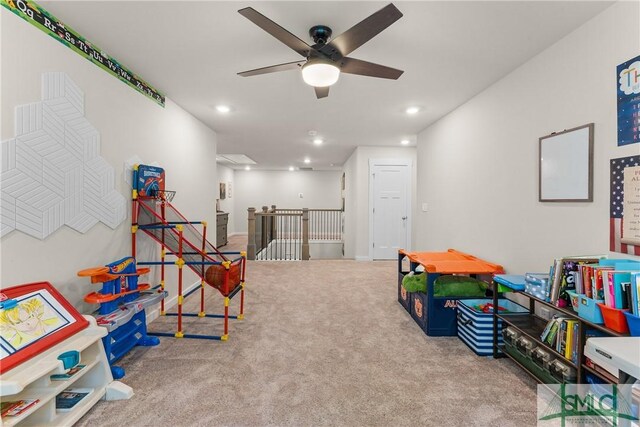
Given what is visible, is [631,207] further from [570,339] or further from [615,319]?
[570,339]

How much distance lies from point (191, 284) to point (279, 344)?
6.80 feet

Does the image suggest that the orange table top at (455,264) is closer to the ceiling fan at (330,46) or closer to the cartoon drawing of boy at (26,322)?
the ceiling fan at (330,46)

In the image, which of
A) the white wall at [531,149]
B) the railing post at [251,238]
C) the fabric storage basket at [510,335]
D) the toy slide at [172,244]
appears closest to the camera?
the white wall at [531,149]

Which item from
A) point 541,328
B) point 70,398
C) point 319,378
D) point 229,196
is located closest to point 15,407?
point 70,398

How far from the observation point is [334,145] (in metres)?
6.11

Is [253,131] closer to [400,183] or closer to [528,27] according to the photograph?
[400,183]

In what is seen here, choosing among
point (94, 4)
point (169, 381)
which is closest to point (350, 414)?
point (169, 381)

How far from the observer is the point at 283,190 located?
1108 centimetres

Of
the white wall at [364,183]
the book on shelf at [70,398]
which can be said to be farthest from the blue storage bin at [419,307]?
the white wall at [364,183]

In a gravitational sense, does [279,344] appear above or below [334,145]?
below

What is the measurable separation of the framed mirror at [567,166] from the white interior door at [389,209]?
148 inches

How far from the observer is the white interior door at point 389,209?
605cm

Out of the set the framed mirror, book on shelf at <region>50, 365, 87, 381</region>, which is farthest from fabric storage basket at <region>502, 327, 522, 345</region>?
book on shelf at <region>50, 365, 87, 381</region>

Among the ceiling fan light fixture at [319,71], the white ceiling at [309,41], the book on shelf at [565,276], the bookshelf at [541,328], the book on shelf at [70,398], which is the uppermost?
the white ceiling at [309,41]
